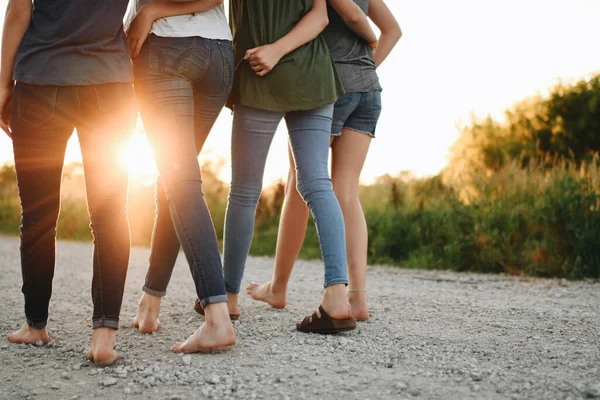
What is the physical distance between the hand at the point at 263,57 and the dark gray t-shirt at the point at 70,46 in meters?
0.69

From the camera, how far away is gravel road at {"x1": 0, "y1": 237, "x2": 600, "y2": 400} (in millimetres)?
2250

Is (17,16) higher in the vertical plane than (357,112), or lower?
higher

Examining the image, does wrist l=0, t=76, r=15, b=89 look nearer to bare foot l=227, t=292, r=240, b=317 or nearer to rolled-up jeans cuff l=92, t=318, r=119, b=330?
rolled-up jeans cuff l=92, t=318, r=119, b=330

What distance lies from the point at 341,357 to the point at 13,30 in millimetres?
2075

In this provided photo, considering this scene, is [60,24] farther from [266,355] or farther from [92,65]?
[266,355]

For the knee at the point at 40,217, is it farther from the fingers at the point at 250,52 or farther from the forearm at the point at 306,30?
the forearm at the point at 306,30

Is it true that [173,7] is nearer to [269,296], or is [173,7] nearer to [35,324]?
[35,324]

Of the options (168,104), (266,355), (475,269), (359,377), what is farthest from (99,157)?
(475,269)

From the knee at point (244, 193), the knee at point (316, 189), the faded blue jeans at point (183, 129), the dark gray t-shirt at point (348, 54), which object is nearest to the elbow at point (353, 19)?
the dark gray t-shirt at point (348, 54)

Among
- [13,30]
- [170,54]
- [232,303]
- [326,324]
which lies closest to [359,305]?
[326,324]

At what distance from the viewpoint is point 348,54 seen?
3.35 meters

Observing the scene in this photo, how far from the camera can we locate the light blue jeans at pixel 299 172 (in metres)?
2.99

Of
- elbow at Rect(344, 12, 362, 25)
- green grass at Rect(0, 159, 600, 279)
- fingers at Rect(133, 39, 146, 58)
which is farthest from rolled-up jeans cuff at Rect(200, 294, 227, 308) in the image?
green grass at Rect(0, 159, 600, 279)

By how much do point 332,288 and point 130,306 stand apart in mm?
1953
